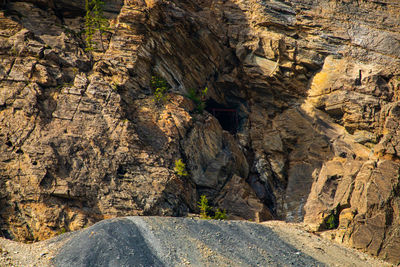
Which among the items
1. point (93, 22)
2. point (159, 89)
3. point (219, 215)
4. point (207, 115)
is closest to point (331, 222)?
point (219, 215)

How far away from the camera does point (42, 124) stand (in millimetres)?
23641

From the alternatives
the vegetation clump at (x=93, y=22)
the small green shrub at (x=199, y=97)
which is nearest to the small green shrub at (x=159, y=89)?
the small green shrub at (x=199, y=97)

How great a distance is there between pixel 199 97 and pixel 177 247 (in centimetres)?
1341

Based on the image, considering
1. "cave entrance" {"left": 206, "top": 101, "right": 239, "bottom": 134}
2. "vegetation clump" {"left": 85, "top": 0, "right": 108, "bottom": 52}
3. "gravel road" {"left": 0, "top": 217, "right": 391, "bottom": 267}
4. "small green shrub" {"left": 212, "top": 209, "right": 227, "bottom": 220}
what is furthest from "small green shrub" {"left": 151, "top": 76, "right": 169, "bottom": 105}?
"gravel road" {"left": 0, "top": 217, "right": 391, "bottom": 267}

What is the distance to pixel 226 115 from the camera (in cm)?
3278

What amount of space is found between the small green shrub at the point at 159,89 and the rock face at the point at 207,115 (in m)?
0.36

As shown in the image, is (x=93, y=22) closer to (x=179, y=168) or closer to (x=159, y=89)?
(x=159, y=89)

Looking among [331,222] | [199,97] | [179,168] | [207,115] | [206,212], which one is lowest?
[206,212]

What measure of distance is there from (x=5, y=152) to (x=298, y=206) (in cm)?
1827

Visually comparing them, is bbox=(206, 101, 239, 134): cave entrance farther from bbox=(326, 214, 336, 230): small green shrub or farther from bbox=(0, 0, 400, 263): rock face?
bbox=(326, 214, 336, 230): small green shrub

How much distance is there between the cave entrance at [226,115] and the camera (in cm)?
3170

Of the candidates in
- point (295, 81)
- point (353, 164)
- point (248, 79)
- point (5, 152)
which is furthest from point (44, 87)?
point (353, 164)

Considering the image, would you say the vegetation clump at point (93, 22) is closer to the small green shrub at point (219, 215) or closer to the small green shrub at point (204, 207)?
the small green shrub at point (204, 207)

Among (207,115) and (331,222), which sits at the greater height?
(207,115)
